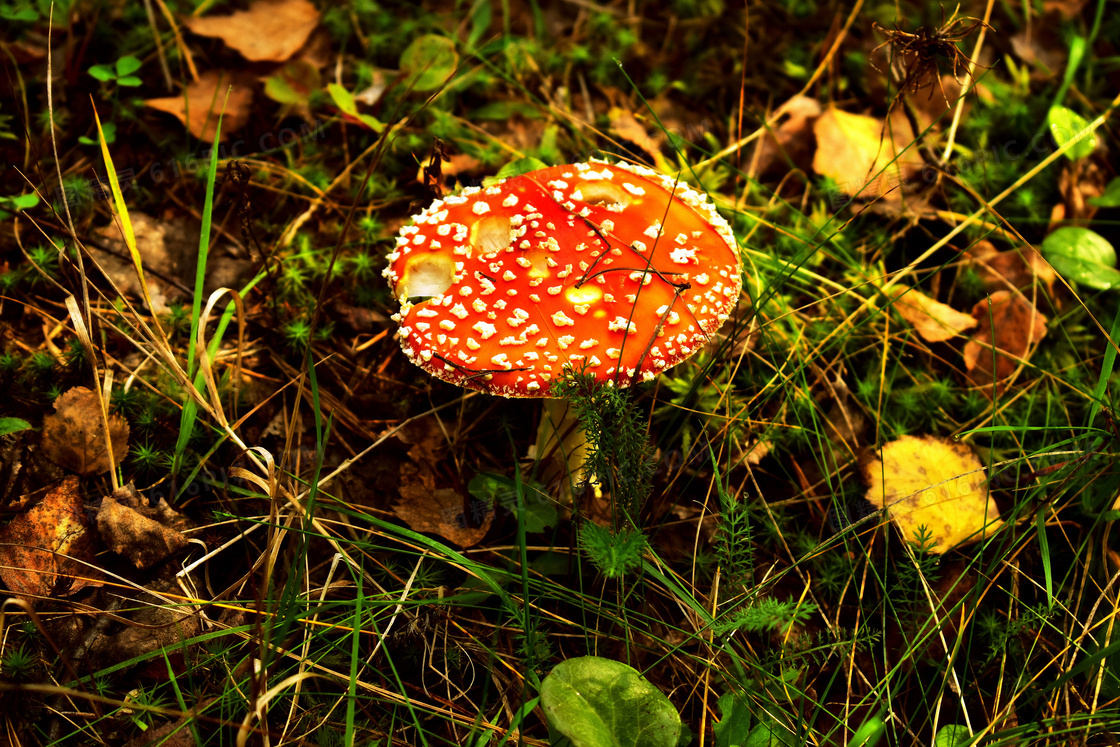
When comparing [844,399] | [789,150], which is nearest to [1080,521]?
[844,399]

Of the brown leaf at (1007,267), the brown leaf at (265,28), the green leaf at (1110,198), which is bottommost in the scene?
the brown leaf at (1007,267)

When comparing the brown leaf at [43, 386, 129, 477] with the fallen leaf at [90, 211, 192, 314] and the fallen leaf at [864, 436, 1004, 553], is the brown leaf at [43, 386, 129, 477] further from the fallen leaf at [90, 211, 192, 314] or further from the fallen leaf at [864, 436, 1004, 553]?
the fallen leaf at [864, 436, 1004, 553]

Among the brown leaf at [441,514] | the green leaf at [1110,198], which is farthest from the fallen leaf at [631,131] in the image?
the green leaf at [1110,198]

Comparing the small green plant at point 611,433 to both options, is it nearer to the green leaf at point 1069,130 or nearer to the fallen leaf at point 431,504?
the fallen leaf at point 431,504

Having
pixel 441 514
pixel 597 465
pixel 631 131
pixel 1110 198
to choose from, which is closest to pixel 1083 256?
pixel 1110 198

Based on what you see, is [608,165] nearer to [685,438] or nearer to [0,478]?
[685,438]

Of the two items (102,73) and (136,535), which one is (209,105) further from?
(136,535)
